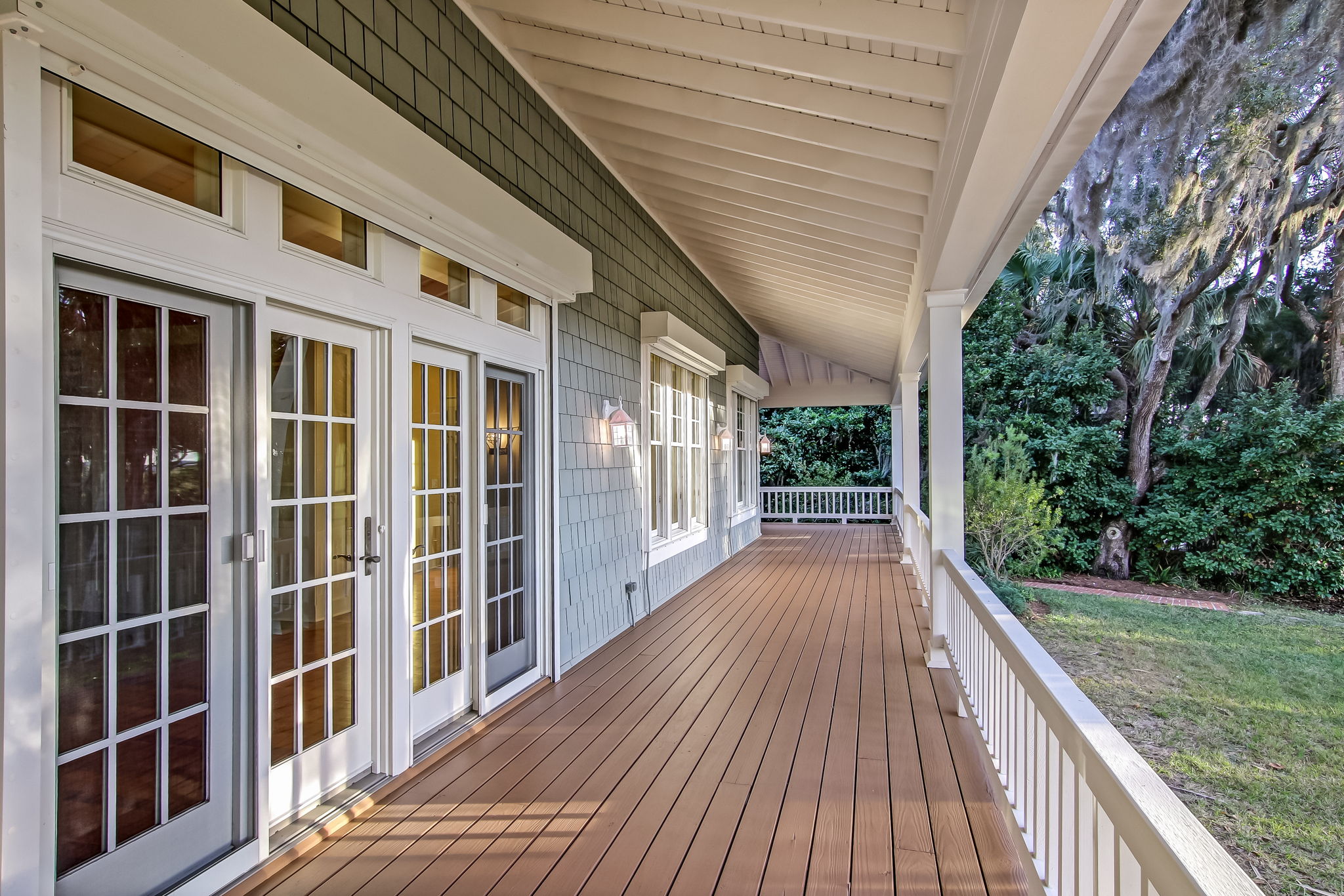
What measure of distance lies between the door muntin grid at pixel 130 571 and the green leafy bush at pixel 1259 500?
10300 mm

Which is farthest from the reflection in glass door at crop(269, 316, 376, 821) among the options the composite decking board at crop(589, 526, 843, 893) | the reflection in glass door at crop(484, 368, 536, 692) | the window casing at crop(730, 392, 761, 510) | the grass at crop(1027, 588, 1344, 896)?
the window casing at crop(730, 392, 761, 510)

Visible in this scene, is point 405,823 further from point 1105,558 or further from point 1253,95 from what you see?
point 1105,558

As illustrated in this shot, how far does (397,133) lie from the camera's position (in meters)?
2.57

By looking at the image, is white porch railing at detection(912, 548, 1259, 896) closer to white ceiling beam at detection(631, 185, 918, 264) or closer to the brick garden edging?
white ceiling beam at detection(631, 185, 918, 264)

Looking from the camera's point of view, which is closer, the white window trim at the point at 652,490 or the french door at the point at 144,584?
the french door at the point at 144,584

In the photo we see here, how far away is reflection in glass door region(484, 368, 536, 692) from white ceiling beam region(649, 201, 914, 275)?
264 cm

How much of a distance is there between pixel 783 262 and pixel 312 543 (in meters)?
4.88

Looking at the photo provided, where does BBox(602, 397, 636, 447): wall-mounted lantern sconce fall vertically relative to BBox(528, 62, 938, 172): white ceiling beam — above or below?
below

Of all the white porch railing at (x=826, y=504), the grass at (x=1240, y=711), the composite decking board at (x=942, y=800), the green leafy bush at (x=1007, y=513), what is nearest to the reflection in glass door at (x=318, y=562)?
the composite decking board at (x=942, y=800)

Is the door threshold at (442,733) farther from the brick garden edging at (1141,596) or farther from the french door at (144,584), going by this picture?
the brick garden edging at (1141,596)

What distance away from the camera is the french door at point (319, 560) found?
2377 mm

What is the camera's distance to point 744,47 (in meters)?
3.01

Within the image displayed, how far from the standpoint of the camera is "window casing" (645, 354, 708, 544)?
6418 millimetres

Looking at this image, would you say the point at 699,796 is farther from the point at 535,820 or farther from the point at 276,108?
the point at 276,108
